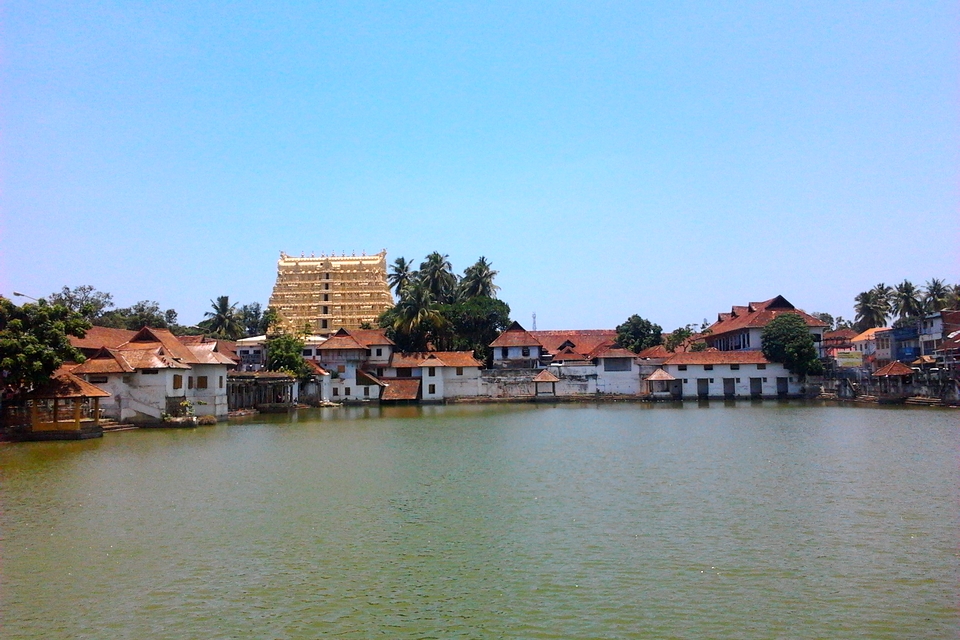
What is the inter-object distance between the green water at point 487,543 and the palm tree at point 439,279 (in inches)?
1834

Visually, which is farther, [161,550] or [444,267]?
[444,267]

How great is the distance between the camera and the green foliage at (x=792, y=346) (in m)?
56.8

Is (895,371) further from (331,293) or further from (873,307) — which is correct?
(331,293)

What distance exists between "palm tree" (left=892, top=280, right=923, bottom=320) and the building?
13.6 m

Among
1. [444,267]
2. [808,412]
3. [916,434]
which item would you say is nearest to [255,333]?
[444,267]

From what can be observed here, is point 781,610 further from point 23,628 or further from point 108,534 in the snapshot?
point 108,534

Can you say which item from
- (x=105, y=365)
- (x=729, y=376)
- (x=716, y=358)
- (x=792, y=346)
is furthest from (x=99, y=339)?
(x=792, y=346)

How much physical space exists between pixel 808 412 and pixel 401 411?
82.3 feet

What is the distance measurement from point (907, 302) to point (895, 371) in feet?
93.9

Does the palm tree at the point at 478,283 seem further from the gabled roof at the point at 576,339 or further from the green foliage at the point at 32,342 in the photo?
the green foliage at the point at 32,342

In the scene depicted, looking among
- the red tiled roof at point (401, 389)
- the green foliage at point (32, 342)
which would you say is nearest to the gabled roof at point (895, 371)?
the red tiled roof at point (401, 389)

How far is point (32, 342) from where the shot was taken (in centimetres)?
2917

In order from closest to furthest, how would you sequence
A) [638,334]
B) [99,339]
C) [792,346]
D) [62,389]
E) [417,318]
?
[62,389], [99,339], [792,346], [417,318], [638,334]

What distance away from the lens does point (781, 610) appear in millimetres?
9719
